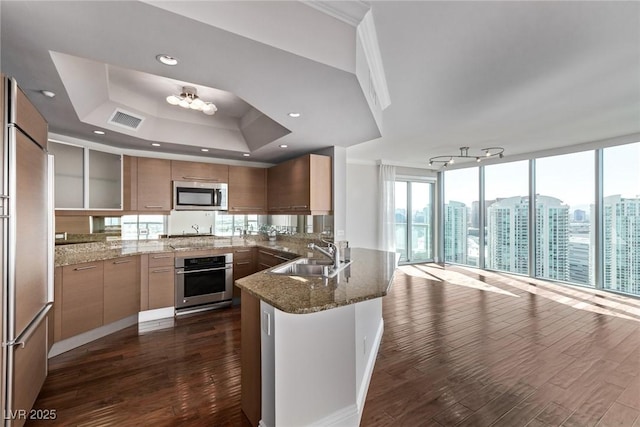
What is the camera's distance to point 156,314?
350cm

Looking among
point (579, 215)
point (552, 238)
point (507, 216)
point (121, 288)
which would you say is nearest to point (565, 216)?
point (579, 215)

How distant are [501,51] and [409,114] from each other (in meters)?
1.31

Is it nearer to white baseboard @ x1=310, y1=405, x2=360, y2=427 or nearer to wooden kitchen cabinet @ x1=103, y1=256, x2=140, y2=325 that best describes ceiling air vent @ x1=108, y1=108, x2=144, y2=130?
wooden kitchen cabinet @ x1=103, y1=256, x2=140, y2=325

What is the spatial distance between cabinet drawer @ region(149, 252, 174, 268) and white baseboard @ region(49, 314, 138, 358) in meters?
0.64

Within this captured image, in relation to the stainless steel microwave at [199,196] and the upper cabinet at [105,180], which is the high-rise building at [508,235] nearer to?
the stainless steel microwave at [199,196]

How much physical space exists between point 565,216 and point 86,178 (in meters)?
7.53

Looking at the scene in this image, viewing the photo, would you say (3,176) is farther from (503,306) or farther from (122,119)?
(503,306)

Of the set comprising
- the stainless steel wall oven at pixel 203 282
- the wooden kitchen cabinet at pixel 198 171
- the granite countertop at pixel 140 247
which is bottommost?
the stainless steel wall oven at pixel 203 282

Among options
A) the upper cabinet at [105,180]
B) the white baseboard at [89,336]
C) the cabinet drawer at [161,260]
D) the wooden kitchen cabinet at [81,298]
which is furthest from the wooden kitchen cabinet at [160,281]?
the upper cabinet at [105,180]

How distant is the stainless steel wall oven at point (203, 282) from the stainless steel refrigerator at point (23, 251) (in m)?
1.58

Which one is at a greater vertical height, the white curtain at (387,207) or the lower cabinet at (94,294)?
the white curtain at (387,207)

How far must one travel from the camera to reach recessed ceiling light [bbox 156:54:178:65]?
5.47 ft

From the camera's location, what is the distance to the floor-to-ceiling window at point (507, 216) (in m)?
5.83

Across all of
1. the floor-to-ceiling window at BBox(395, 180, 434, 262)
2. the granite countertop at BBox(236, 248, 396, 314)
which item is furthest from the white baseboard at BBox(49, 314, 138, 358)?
the floor-to-ceiling window at BBox(395, 180, 434, 262)
